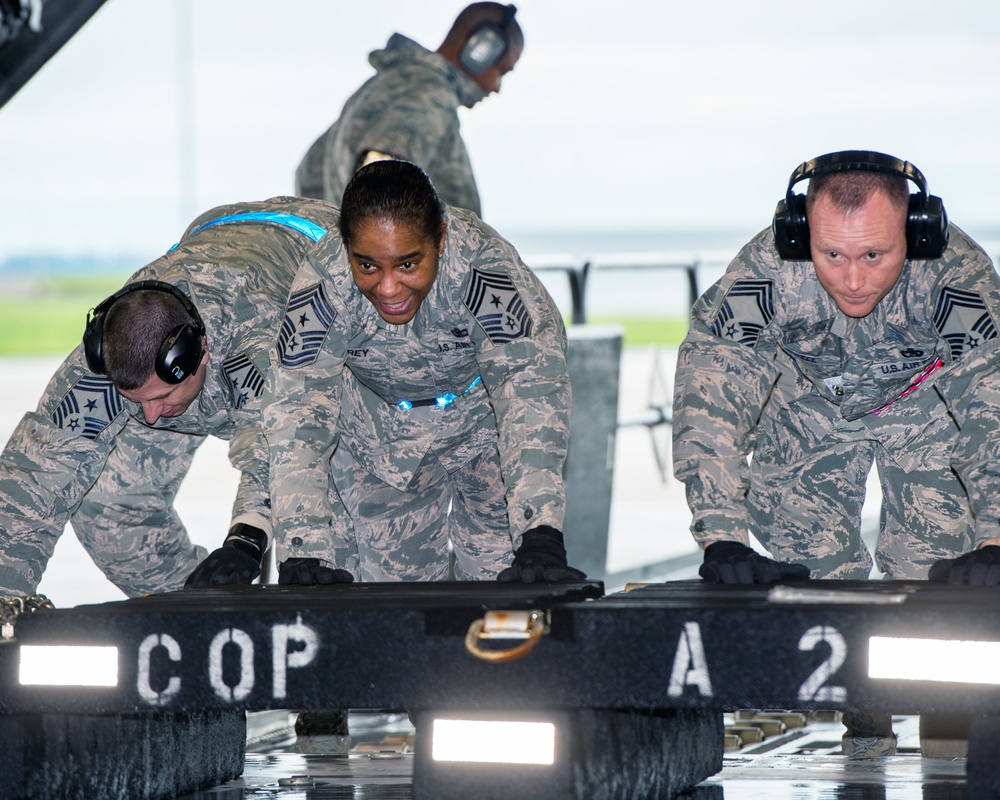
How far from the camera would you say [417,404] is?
3.55m

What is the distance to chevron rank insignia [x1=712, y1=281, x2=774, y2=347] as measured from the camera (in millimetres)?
2932

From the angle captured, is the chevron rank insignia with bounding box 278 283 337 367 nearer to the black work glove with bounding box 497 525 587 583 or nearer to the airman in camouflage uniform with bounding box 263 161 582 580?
the airman in camouflage uniform with bounding box 263 161 582 580

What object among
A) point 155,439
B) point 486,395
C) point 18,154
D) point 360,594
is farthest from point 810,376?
point 18,154

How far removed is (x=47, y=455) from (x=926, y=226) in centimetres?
191

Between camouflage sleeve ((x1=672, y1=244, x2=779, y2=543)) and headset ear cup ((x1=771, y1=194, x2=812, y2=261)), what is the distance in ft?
0.49

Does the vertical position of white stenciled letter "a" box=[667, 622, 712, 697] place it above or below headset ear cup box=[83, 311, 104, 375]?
below

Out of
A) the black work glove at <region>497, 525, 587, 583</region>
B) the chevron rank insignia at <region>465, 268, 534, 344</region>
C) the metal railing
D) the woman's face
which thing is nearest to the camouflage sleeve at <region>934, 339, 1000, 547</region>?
the black work glove at <region>497, 525, 587, 583</region>

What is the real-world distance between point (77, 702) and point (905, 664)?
112 cm

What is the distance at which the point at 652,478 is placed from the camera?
1073cm

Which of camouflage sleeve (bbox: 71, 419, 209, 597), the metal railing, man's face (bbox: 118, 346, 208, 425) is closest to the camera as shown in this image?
man's face (bbox: 118, 346, 208, 425)

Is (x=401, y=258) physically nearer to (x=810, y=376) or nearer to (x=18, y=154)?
(x=810, y=376)

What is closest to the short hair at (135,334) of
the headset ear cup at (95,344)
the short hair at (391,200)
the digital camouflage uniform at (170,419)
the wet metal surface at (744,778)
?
the headset ear cup at (95,344)

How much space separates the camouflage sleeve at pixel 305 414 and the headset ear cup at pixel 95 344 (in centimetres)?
34

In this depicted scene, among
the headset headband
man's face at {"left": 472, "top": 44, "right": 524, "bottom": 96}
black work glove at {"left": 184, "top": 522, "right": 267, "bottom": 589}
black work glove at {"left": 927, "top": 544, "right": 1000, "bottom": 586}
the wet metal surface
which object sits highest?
man's face at {"left": 472, "top": 44, "right": 524, "bottom": 96}
